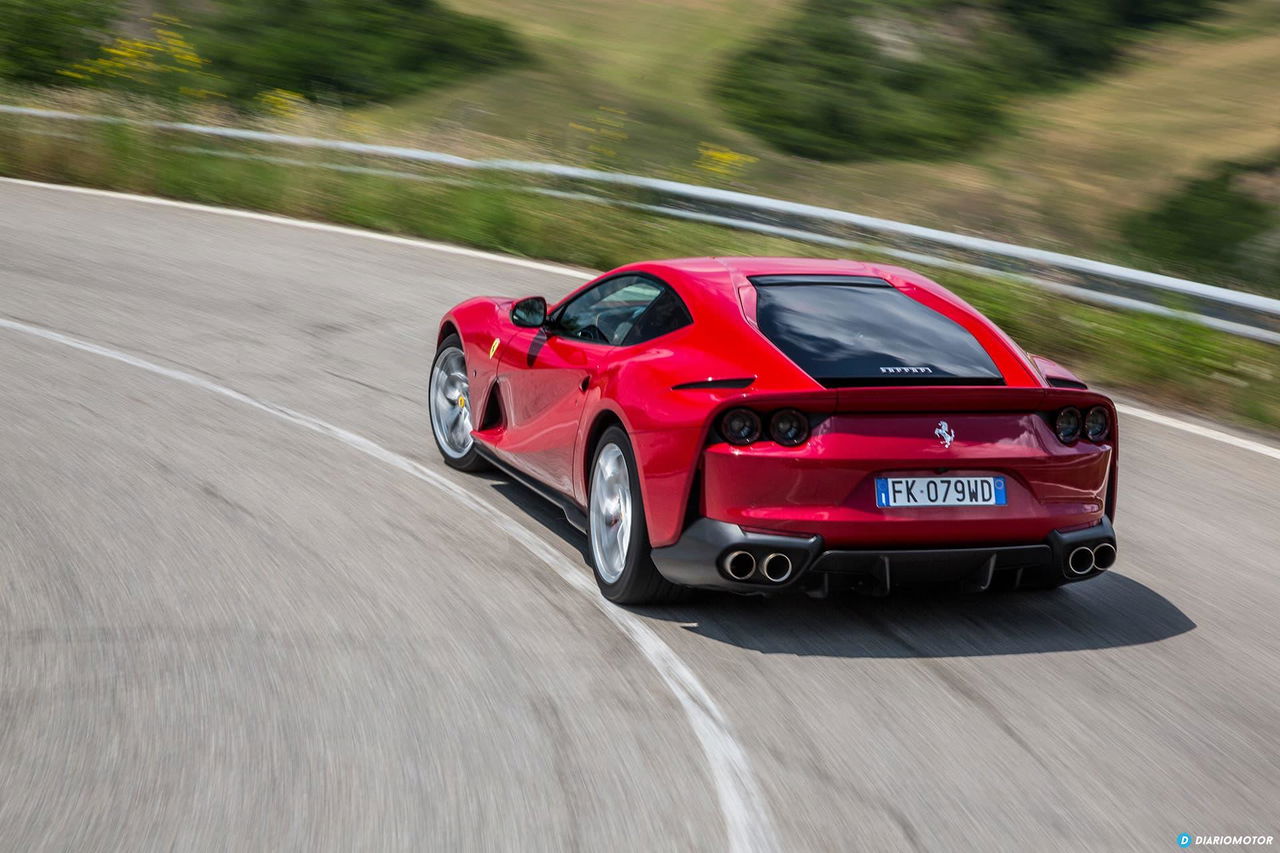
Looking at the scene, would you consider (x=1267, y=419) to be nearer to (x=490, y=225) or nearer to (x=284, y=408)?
(x=284, y=408)

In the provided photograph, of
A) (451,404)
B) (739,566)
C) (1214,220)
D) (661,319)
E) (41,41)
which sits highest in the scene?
(661,319)

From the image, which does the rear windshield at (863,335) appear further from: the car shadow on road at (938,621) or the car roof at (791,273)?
the car shadow on road at (938,621)

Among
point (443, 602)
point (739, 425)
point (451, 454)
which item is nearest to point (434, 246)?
point (451, 454)

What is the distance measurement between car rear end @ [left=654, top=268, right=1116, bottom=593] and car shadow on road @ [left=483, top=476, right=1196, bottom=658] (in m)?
0.22

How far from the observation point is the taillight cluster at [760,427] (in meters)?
4.99

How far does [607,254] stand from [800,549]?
9.30 m

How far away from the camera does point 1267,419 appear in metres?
8.94

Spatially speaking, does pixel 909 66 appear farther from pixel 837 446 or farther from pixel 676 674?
pixel 676 674

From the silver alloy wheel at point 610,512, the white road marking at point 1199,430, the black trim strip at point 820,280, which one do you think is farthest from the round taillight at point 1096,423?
the white road marking at point 1199,430

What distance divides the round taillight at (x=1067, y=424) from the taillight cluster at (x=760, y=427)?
0.93m

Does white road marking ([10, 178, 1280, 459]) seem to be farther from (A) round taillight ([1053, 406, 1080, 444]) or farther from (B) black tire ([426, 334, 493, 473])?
(B) black tire ([426, 334, 493, 473])

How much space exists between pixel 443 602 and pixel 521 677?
825mm

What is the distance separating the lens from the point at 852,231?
41.7 feet

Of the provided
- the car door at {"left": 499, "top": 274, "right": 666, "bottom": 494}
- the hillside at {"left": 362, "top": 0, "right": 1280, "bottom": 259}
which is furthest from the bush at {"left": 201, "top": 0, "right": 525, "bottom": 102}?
the car door at {"left": 499, "top": 274, "right": 666, "bottom": 494}
